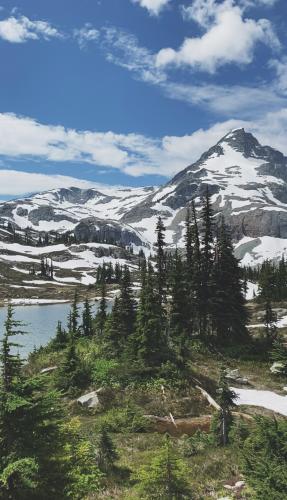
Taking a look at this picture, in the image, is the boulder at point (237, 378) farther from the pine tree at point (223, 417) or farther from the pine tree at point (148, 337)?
the pine tree at point (223, 417)

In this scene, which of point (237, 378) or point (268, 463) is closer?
point (268, 463)

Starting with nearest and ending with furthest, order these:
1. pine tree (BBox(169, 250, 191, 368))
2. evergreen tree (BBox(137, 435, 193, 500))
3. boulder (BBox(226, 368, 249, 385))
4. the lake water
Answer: evergreen tree (BBox(137, 435, 193, 500))
boulder (BBox(226, 368, 249, 385))
pine tree (BBox(169, 250, 191, 368))
the lake water

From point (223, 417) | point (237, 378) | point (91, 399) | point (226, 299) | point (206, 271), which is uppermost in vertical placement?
point (206, 271)

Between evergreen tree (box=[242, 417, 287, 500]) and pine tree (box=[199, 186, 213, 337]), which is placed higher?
pine tree (box=[199, 186, 213, 337])

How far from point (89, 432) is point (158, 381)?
761cm

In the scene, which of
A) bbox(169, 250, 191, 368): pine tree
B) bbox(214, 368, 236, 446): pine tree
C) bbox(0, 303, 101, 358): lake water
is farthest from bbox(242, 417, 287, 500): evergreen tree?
bbox(169, 250, 191, 368): pine tree

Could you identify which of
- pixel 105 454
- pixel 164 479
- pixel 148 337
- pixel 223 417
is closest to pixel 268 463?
pixel 164 479

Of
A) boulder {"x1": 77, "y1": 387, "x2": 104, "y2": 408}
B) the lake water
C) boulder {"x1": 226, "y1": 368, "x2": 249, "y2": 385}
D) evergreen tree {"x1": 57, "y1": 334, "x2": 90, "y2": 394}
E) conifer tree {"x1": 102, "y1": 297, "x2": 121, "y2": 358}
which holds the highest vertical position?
conifer tree {"x1": 102, "y1": 297, "x2": 121, "y2": 358}

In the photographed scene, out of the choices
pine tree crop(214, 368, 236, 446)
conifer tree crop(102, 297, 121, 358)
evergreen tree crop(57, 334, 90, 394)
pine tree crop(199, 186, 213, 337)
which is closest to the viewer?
pine tree crop(214, 368, 236, 446)

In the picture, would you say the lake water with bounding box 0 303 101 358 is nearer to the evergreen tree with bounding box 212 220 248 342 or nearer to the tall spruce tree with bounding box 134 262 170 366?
Answer: the tall spruce tree with bounding box 134 262 170 366

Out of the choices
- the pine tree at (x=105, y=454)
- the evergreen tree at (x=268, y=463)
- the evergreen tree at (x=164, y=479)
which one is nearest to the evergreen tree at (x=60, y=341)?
the pine tree at (x=105, y=454)

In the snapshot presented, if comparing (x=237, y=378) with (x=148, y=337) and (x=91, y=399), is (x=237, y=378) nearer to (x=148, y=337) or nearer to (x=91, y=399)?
(x=148, y=337)

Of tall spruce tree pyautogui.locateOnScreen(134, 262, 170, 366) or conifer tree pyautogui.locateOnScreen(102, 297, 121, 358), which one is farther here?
conifer tree pyautogui.locateOnScreen(102, 297, 121, 358)

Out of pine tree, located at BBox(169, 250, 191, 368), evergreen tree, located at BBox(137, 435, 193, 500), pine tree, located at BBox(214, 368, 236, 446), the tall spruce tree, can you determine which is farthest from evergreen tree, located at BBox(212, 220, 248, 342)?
evergreen tree, located at BBox(137, 435, 193, 500)
